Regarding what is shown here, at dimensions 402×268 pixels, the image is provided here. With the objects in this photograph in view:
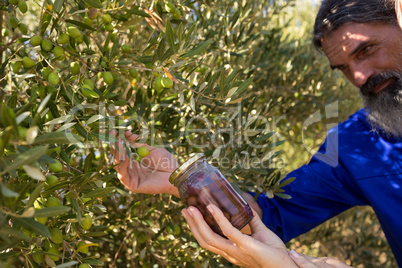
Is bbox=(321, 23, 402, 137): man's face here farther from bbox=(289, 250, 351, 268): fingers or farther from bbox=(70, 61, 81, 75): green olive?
bbox=(70, 61, 81, 75): green olive

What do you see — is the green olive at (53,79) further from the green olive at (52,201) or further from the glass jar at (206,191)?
the glass jar at (206,191)

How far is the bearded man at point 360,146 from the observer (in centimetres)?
187

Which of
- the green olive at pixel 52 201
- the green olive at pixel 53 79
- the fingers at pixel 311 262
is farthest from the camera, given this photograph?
the fingers at pixel 311 262

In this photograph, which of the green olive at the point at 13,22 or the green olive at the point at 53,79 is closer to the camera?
the green olive at the point at 53,79

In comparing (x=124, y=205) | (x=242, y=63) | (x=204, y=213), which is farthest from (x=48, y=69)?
(x=242, y=63)

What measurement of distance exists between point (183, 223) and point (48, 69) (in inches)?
44.1

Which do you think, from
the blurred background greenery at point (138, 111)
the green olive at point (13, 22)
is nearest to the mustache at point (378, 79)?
the blurred background greenery at point (138, 111)

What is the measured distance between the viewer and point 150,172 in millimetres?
1657

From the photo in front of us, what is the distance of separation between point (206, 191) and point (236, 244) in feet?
0.66

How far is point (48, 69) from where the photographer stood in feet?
4.06

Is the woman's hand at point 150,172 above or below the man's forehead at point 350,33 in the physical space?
below

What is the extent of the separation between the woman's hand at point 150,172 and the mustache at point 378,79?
1125mm

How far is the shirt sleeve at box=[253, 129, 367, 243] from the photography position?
6.31 feet

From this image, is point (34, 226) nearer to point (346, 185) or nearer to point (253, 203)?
point (253, 203)
